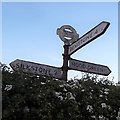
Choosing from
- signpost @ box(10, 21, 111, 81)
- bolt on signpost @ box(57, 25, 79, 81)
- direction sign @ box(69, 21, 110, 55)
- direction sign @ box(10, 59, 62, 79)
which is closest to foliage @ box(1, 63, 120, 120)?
direction sign @ box(10, 59, 62, 79)

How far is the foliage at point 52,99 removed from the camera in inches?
211

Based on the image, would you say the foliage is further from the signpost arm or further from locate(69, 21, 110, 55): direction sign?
locate(69, 21, 110, 55): direction sign

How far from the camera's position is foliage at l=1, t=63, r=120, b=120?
17.6 ft

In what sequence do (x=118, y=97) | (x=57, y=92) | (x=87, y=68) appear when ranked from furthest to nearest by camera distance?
(x=87, y=68) < (x=118, y=97) < (x=57, y=92)

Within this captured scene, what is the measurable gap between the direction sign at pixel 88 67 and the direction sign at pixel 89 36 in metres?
0.45

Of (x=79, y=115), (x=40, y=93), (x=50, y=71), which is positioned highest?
(x=50, y=71)

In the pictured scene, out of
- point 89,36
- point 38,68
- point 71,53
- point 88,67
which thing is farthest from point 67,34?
point 38,68

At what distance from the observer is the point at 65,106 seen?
5707 mm

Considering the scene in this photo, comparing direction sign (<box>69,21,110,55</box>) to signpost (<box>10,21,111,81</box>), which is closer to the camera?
signpost (<box>10,21,111,81</box>)

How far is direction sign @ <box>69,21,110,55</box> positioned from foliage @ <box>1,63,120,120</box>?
3690 mm

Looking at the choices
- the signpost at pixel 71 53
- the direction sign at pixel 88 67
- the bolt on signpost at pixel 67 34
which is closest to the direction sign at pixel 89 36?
the signpost at pixel 71 53

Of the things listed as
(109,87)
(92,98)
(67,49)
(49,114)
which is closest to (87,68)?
(67,49)

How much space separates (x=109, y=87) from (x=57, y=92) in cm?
134

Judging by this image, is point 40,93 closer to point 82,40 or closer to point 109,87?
point 109,87
